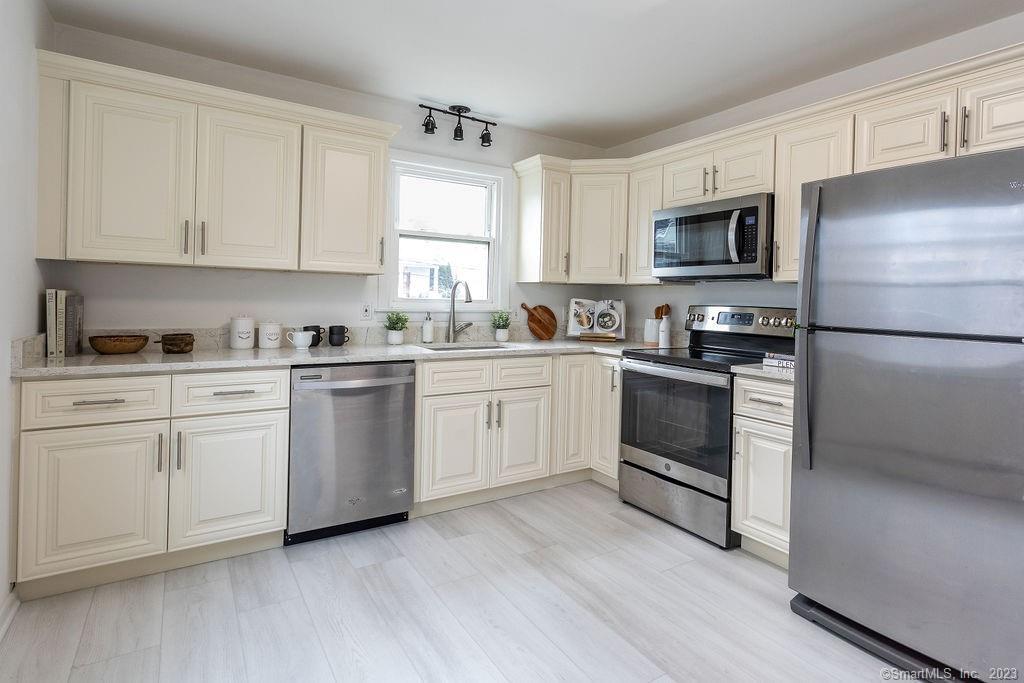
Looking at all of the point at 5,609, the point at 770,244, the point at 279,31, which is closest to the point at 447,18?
the point at 279,31

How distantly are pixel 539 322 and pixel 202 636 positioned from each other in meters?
2.79

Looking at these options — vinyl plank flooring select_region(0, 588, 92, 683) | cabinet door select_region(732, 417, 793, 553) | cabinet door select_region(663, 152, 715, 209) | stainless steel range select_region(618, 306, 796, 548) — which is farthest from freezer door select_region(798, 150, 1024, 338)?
vinyl plank flooring select_region(0, 588, 92, 683)

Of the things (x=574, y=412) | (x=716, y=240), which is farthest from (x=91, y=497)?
(x=716, y=240)

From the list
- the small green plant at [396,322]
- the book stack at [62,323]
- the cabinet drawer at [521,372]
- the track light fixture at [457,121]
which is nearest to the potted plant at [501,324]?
the cabinet drawer at [521,372]

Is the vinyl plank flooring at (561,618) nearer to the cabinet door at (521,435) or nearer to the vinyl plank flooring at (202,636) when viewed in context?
the cabinet door at (521,435)

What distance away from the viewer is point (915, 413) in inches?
70.4

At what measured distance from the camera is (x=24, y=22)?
209 centimetres

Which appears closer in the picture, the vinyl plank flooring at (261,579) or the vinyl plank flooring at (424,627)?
the vinyl plank flooring at (424,627)

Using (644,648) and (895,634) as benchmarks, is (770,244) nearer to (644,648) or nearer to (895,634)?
(895,634)

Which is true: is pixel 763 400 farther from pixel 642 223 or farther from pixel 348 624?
pixel 348 624

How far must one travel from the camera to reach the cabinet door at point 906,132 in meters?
2.18

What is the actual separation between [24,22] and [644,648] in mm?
3334

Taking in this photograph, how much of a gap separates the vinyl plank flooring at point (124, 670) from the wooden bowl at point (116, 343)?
4.42 ft

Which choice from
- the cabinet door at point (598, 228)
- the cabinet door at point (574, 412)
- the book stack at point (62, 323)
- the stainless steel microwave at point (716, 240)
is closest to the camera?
the book stack at point (62, 323)
